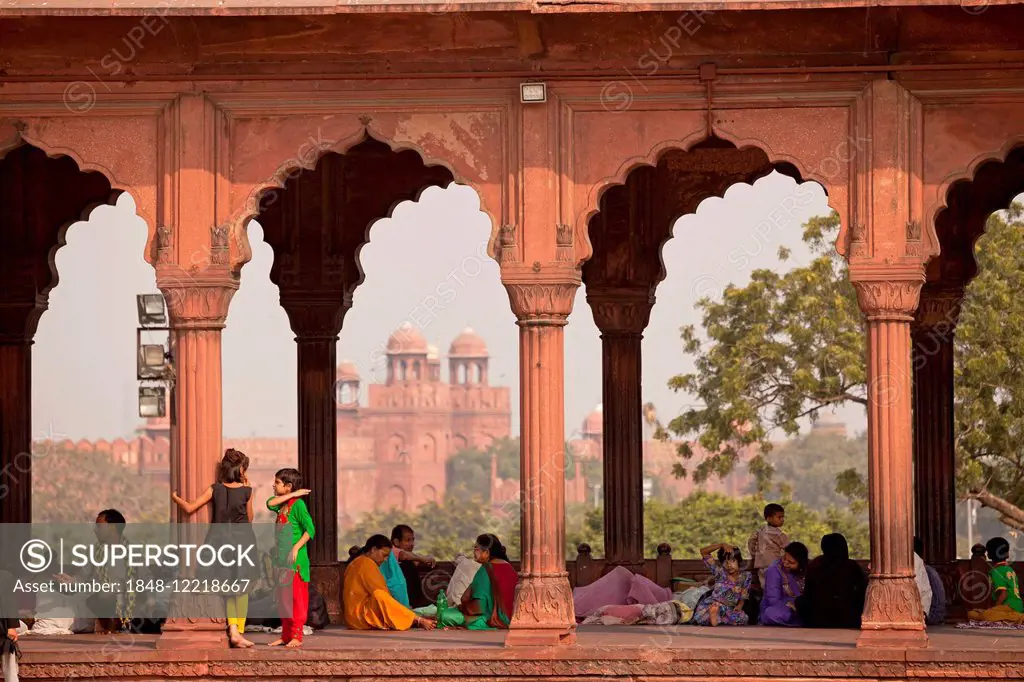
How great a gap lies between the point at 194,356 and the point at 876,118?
441cm

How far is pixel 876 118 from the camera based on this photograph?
39.4ft

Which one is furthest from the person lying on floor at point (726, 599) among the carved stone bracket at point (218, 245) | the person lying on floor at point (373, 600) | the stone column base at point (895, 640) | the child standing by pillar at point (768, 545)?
the carved stone bracket at point (218, 245)

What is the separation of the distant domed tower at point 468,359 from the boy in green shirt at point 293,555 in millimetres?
83361

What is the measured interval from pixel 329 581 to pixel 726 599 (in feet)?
10.3

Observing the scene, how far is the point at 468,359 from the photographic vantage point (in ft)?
317

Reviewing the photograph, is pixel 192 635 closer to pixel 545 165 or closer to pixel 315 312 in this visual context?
pixel 545 165

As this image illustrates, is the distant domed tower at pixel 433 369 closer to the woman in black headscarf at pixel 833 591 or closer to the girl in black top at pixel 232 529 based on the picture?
the woman in black headscarf at pixel 833 591

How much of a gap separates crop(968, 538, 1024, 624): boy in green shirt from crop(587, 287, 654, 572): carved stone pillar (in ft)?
9.02

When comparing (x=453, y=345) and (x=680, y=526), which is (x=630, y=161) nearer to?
(x=680, y=526)

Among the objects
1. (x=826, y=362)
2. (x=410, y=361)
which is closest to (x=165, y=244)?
(x=826, y=362)

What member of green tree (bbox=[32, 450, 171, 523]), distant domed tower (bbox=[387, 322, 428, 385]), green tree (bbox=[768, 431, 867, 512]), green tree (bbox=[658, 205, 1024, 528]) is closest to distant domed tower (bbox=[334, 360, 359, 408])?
distant domed tower (bbox=[387, 322, 428, 385])

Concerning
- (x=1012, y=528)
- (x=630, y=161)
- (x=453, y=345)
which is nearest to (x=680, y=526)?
(x=1012, y=528)

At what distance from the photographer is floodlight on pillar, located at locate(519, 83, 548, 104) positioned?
39.7ft

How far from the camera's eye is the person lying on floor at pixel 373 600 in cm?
1328
